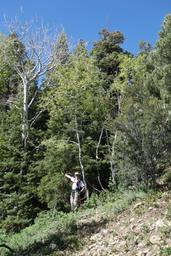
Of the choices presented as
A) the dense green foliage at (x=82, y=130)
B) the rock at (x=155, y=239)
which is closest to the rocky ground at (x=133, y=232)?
the rock at (x=155, y=239)

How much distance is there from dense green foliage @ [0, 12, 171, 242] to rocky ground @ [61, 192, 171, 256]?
80.4 inches

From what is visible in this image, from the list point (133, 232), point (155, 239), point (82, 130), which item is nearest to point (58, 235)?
point (133, 232)

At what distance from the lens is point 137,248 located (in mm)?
11469

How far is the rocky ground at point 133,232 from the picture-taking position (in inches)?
445

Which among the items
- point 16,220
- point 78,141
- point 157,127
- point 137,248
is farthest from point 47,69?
point 137,248

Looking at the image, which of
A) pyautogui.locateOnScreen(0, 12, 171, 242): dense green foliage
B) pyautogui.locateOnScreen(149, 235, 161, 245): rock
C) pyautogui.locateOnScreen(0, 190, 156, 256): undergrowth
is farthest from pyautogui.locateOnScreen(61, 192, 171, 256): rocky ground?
pyautogui.locateOnScreen(0, 12, 171, 242): dense green foliage

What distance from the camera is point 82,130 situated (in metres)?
26.5

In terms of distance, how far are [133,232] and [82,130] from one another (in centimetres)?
1432

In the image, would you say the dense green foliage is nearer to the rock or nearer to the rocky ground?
the rocky ground

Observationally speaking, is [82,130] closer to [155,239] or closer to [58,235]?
[58,235]

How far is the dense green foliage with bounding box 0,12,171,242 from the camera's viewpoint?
16.2 m

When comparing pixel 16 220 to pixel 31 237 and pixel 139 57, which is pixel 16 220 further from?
pixel 139 57

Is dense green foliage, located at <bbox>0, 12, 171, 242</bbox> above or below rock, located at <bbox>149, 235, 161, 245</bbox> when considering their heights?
above

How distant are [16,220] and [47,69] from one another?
12994mm
